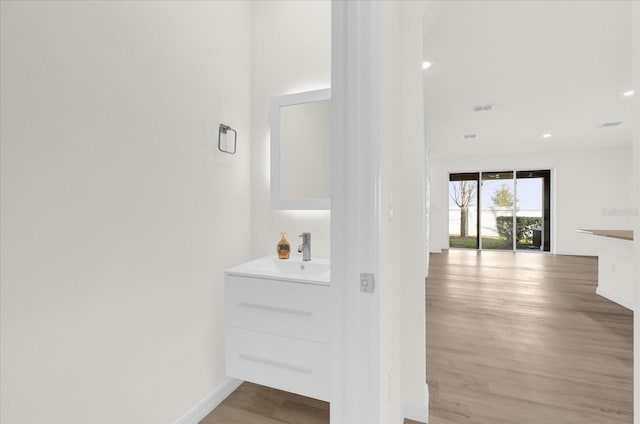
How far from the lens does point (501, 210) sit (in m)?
7.96

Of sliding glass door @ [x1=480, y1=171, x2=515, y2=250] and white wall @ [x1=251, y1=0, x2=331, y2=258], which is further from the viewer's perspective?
sliding glass door @ [x1=480, y1=171, x2=515, y2=250]

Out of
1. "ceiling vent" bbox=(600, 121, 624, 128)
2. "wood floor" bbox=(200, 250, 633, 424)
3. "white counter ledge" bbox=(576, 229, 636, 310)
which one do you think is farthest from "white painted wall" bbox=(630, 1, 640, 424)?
"ceiling vent" bbox=(600, 121, 624, 128)

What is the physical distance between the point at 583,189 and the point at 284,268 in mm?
8592

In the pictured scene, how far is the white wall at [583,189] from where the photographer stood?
23.2ft

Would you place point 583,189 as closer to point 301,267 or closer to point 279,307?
point 301,267

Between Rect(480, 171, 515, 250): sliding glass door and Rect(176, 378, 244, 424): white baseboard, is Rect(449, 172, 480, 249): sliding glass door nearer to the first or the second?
Rect(480, 171, 515, 250): sliding glass door

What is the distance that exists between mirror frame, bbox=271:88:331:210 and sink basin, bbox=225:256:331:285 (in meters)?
0.35

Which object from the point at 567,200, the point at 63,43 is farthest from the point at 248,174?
the point at 567,200

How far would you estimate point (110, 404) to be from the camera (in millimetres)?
1232

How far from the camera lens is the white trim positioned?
11.0ft

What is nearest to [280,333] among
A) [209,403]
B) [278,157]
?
[209,403]

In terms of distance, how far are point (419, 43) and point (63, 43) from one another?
1.58 m

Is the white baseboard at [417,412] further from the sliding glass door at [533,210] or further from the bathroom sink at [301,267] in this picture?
the sliding glass door at [533,210]

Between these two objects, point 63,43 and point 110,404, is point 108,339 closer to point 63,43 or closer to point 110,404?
point 110,404
